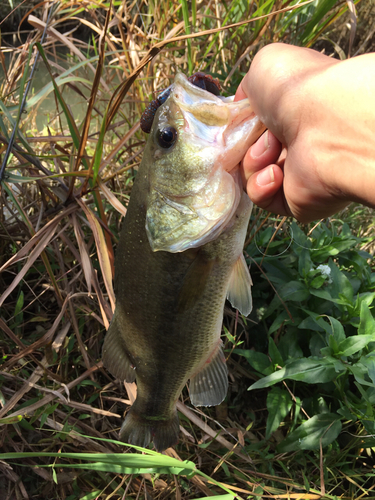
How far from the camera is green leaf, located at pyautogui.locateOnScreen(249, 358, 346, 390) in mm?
1754

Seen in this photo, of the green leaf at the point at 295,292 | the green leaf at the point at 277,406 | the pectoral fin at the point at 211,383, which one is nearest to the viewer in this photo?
the pectoral fin at the point at 211,383

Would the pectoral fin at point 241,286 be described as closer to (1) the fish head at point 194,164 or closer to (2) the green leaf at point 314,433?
(1) the fish head at point 194,164

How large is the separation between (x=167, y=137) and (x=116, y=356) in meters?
0.99

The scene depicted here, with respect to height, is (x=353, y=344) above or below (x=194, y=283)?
below

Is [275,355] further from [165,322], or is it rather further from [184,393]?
[165,322]

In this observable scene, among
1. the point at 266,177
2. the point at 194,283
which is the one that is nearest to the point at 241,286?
the point at 194,283

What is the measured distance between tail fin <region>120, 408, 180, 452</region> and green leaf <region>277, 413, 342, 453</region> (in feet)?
2.17

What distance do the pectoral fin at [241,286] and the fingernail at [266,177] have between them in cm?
35

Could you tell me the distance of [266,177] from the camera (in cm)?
122

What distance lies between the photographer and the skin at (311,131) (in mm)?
946

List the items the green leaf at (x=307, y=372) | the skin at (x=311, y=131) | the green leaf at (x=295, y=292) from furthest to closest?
the green leaf at (x=295, y=292)
the green leaf at (x=307, y=372)
the skin at (x=311, y=131)

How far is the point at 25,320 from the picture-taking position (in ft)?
8.06

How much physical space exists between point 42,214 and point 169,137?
1246mm

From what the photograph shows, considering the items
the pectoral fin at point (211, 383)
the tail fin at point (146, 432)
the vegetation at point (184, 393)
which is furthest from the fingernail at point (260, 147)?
the tail fin at point (146, 432)
